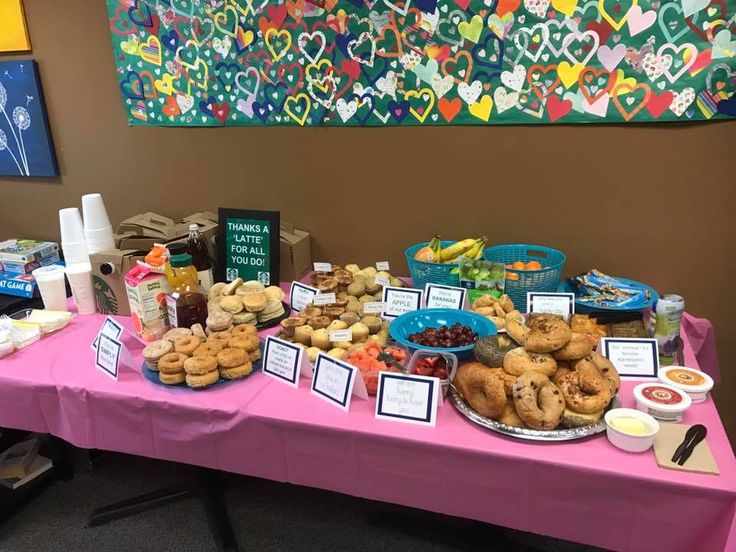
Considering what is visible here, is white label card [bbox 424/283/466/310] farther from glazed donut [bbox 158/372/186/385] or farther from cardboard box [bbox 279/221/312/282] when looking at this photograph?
glazed donut [bbox 158/372/186/385]

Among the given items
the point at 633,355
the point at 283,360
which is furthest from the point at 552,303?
the point at 283,360

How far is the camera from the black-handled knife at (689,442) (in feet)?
3.44

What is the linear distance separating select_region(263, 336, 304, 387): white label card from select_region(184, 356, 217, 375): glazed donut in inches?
5.8

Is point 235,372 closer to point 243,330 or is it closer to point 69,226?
point 243,330

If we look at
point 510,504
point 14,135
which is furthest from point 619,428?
point 14,135

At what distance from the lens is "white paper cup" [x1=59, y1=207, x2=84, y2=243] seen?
1.97 meters

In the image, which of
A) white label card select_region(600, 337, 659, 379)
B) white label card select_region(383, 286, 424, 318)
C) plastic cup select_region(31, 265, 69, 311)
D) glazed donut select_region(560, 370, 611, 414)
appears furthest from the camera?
plastic cup select_region(31, 265, 69, 311)

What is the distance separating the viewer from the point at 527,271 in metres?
1.70

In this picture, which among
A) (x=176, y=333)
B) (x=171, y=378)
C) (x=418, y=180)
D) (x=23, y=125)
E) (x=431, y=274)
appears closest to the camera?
(x=171, y=378)

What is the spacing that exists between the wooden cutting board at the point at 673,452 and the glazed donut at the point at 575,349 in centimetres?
22

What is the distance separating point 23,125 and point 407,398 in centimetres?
232

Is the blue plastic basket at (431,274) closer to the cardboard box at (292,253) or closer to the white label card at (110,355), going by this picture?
the cardboard box at (292,253)

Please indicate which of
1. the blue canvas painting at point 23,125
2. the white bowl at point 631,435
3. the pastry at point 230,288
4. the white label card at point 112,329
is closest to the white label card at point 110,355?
the white label card at point 112,329

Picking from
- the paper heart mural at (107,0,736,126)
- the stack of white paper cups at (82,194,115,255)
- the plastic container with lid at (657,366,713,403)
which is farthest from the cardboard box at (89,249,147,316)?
the plastic container with lid at (657,366,713,403)
